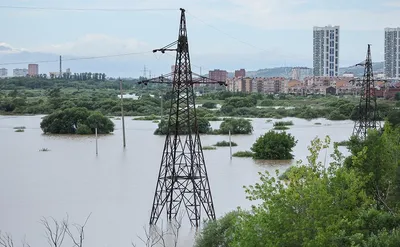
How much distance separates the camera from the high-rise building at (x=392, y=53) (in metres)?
81.3

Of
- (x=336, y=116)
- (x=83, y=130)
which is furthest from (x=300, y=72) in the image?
(x=83, y=130)

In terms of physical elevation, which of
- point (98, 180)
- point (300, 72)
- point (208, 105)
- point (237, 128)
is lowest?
point (98, 180)

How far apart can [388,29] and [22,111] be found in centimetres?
5832

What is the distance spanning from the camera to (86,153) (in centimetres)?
1827

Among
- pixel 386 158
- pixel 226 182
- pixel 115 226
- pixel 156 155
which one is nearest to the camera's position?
pixel 386 158

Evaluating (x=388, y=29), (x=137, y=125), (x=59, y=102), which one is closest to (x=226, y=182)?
(x=137, y=125)

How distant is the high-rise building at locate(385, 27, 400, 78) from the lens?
81.3m

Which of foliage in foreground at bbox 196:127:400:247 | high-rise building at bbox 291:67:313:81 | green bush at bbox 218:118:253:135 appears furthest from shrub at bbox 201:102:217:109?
high-rise building at bbox 291:67:313:81

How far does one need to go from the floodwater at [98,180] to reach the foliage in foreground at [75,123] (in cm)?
68

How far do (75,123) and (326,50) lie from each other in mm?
75902

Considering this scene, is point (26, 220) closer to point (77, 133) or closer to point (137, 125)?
point (77, 133)

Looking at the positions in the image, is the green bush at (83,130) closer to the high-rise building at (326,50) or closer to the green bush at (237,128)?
the green bush at (237,128)

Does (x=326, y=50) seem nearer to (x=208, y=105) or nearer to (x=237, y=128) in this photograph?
(x=208, y=105)

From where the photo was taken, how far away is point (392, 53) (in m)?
82.5
